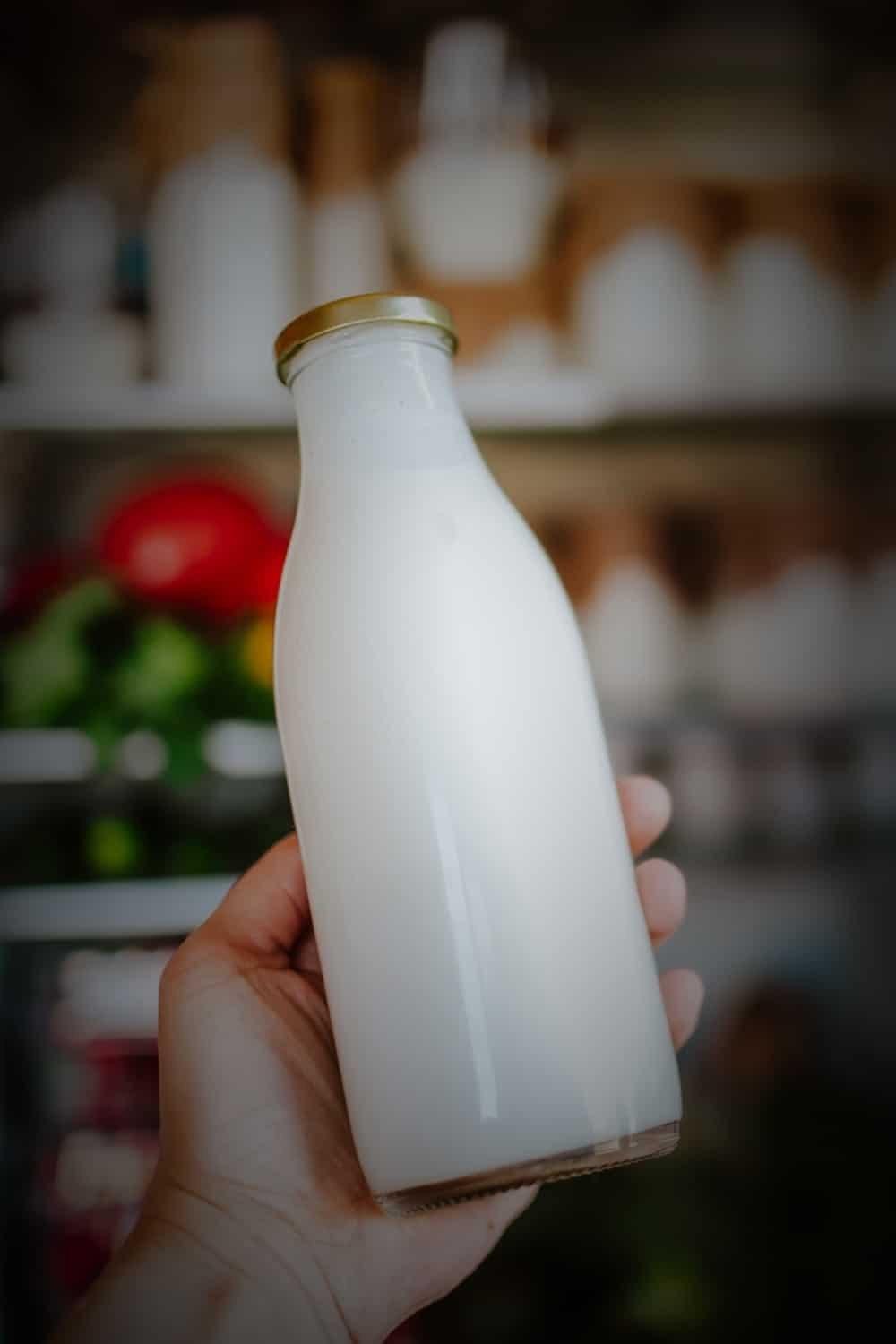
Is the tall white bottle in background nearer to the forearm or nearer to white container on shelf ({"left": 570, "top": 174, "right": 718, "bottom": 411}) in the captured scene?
white container on shelf ({"left": 570, "top": 174, "right": 718, "bottom": 411})

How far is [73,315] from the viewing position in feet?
3.59

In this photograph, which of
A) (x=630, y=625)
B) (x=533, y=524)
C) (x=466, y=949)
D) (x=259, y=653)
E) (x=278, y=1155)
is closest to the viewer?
(x=466, y=949)

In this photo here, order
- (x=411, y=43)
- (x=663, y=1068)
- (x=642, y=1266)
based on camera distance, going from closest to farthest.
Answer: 1. (x=663, y=1068)
2. (x=642, y=1266)
3. (x=411, y=43)

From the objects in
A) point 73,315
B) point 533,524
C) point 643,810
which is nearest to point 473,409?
point 533,524

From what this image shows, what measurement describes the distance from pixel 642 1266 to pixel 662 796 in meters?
0.71

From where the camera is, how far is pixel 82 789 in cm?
115

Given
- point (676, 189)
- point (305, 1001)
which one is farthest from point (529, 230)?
point (305, 1001)

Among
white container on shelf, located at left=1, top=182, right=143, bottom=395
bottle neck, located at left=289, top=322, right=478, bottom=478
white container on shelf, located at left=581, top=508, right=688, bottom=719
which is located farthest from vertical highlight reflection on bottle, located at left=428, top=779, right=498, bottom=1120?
white container on shelf, located at left=1, top=182, right=143, bottom=395

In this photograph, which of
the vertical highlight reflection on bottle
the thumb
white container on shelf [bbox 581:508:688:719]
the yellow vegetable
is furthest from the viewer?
white container on shelf [bbox 581:508:688:719]

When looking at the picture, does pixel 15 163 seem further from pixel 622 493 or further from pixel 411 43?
pixel 622 493

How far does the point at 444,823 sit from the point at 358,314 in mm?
226

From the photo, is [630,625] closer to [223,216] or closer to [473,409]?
[473,409]

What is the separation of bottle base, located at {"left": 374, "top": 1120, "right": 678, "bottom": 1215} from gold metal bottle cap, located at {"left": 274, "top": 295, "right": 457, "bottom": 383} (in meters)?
0.37

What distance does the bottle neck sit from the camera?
19.7 inches
